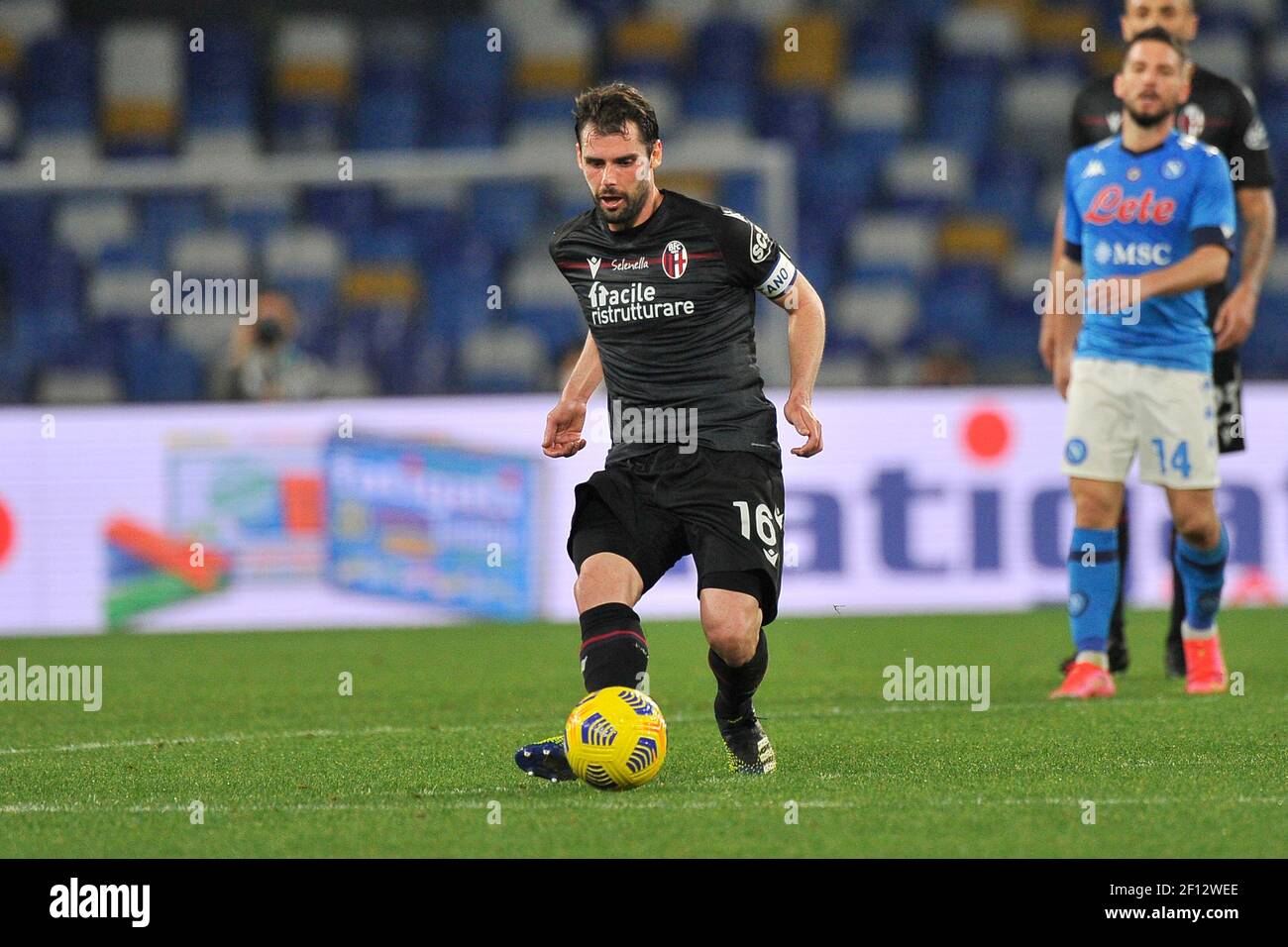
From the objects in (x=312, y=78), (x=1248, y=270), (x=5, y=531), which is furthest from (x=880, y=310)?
(x=1248, y=270)

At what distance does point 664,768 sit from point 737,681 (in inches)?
14.8

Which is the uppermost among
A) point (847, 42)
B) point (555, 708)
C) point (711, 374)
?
point (847, 42)

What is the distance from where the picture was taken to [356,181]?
13.8m

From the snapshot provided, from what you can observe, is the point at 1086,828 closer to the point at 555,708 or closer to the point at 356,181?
the point at 555,708

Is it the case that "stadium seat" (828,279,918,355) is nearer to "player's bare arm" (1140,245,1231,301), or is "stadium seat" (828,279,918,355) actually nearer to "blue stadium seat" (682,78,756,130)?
"blue stadium seat" (682,78,756,130)

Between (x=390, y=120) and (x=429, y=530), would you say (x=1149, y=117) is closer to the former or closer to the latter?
(x=429, y=530)

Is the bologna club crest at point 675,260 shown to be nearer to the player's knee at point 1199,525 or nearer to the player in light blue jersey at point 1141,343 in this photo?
the player in light blue jersey at point 1141,343

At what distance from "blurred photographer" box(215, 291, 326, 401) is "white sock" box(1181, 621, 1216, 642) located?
5.95 meters

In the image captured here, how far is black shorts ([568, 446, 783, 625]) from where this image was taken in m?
5.21

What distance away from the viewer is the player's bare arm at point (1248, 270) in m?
7.21

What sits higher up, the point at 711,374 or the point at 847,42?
the point at 847,42
